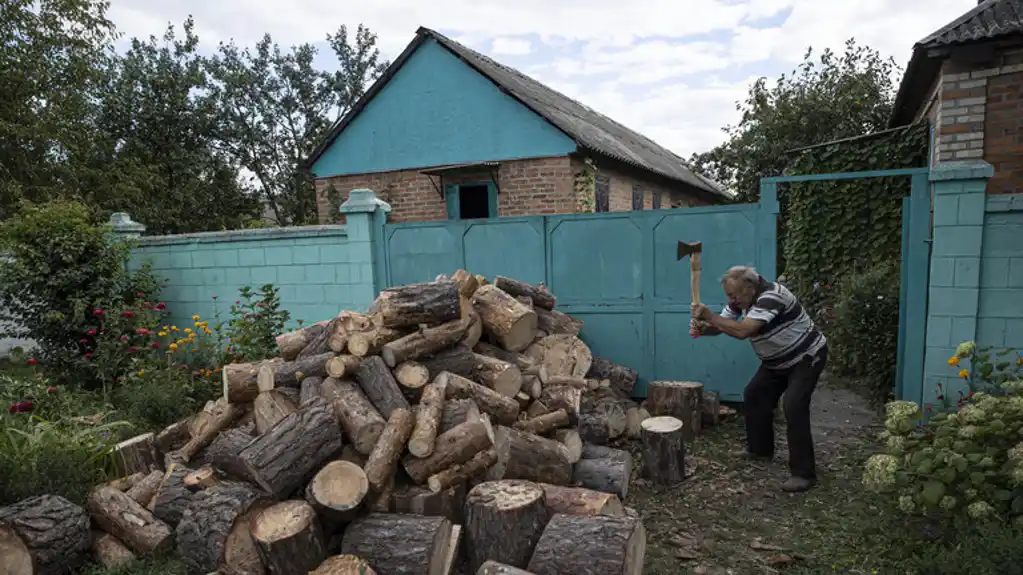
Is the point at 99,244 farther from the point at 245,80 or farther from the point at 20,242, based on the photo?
the point at 245,80

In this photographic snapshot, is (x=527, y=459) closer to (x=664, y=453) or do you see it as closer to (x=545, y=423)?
(x=545, y=423)

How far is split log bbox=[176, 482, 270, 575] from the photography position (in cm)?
305

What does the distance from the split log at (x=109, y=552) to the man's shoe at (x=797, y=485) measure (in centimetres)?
423

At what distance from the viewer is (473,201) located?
36.4 ft

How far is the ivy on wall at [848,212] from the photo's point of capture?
327 inches

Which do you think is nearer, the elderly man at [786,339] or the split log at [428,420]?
the split log at [428,420]

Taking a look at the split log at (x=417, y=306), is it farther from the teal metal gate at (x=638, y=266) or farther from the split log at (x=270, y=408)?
the teal metal gate at (x=638, y=266)

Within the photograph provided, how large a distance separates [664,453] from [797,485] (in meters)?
0.93

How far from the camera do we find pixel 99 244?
7.01 metres

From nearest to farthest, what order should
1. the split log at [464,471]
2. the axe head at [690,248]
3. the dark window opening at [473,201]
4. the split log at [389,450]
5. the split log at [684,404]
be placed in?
the split log at [389,450] < the split log at [464,471] < the axe head at [690,248] < the split log at [684,404] < the dark window opening at [473,201]

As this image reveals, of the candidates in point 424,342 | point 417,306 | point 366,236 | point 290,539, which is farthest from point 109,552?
point 366,236

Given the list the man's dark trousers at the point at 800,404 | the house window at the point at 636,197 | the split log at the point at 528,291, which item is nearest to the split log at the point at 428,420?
the split log at the point at 528,291

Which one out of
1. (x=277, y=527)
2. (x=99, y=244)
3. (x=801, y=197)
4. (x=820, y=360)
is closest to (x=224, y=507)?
(x=277, y=527)

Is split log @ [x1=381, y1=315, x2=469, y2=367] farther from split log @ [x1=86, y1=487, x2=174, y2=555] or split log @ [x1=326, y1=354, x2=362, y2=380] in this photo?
split log @ [x1=86, y1=487, x2=174, y2=555]
